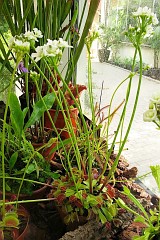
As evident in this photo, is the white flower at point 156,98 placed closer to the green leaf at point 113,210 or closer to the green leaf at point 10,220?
the green leaf at point 113,210

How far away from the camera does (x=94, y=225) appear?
67 cm

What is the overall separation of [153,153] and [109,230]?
1.07ft

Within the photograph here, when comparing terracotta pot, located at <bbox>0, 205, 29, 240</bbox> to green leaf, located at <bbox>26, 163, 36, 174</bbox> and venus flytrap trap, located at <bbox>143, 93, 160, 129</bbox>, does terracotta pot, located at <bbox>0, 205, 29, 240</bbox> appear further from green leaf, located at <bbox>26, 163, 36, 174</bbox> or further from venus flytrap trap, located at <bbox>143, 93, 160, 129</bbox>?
venus flytrap trap, located at <bbox>143, 93, 160, 129</bbox>

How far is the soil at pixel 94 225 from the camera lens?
2.15ft

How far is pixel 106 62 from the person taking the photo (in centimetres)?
103

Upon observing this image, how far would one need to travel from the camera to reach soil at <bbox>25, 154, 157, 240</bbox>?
0.65m

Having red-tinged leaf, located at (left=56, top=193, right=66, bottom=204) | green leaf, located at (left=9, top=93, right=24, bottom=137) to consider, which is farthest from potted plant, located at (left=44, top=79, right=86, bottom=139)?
red-tinged leaf, located at (left=56, top=193, right=66, bottom=204)

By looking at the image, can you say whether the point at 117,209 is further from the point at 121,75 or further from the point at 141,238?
the point at 121,75

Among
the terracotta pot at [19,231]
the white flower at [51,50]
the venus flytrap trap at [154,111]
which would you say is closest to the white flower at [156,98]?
the venus flytrap trap at [154,111]

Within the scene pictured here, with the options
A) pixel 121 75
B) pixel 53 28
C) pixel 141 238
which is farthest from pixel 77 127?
pixel 141 238

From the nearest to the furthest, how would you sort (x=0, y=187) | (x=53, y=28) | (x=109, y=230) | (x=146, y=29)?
(x=146, y=29), (x=109, y=230), (x=0, y=187), (x=53, y=28)

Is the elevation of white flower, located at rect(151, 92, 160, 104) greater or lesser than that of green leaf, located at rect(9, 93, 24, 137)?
greater

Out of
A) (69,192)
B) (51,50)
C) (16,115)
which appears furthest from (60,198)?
(51,50)

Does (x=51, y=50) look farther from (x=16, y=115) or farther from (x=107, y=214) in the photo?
(x=107, y=214)
